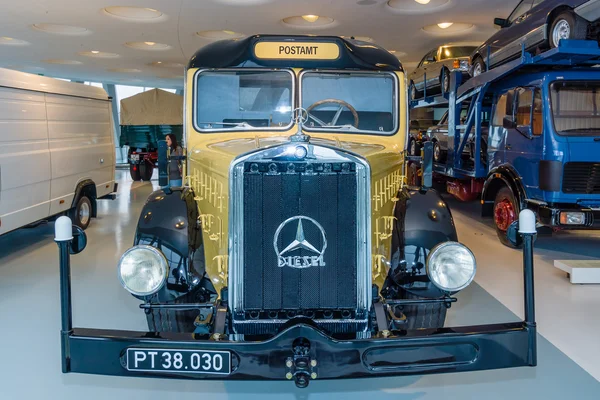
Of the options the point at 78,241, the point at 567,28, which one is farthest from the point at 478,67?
the point at 78,241

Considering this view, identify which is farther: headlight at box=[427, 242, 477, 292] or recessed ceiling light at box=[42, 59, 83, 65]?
recessed ceiling light at box=[42, 59, 83, 65]

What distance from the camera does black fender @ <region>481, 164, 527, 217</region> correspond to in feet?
21.9

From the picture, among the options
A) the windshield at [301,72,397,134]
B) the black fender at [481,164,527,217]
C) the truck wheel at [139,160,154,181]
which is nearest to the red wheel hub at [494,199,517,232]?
the black fender at [481,164,527,217]

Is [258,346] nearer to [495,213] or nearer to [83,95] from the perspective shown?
[495,213]

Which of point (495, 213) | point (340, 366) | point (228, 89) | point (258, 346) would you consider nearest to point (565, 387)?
point (340, 366)

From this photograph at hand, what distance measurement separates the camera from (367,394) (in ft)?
10.6

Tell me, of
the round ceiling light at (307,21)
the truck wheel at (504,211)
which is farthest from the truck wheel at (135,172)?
the truck wheel at (504,211)

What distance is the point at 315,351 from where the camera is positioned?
7.93 ft

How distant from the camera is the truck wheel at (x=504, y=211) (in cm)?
690

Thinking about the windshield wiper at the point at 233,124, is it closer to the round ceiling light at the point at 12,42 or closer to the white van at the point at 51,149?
the white van at the point at 51,149

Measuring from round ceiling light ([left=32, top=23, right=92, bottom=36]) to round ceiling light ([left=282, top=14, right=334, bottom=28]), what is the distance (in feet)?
16.6

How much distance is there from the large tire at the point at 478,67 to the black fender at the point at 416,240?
5.77m

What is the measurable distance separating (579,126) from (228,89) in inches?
167

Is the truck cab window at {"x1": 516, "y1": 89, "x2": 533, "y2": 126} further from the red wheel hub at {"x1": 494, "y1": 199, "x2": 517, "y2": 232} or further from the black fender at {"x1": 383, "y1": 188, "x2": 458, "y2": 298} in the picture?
the black fender at {"x1": 383, "y1": 188, "x2": 458, "y2": 298}
